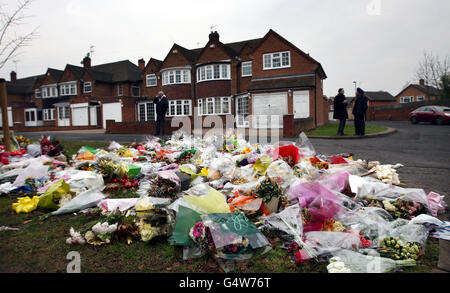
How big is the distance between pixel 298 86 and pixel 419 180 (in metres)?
15.4

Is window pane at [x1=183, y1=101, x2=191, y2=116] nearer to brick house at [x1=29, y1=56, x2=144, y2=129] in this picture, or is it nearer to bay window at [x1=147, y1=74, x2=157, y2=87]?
brick house at [x1=29, y1=56, x2=144, y2=129]

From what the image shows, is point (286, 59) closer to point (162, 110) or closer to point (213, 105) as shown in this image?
point (213, 105)

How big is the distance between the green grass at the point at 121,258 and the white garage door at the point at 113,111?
2826cm

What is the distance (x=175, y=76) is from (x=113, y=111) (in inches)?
325

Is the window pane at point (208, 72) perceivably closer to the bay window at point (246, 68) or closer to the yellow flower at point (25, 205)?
the bay window at point (246, 68)

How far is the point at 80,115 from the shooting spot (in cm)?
3234

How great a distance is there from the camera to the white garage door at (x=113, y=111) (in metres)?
29.5

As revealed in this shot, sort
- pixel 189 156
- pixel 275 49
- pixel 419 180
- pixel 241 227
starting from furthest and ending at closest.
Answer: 1. pixel 275 49
2. pixel 189 156
3. pixel 419 180
4. pixel 241 227

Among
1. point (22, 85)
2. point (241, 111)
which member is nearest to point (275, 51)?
point (241, 111)

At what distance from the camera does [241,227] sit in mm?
2516

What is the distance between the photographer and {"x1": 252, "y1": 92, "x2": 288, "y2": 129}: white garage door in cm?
1972
